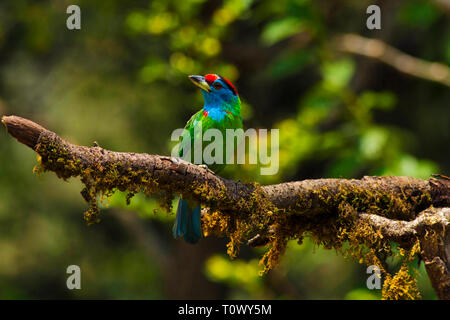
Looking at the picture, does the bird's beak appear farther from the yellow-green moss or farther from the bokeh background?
the bokeh background

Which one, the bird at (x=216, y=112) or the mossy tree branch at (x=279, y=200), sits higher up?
the bird at (x=216, y=112)

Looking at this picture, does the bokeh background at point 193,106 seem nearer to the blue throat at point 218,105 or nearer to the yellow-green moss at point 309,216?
the blue throat at point 218,105

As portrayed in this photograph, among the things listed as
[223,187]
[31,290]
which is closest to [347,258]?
[223,187]

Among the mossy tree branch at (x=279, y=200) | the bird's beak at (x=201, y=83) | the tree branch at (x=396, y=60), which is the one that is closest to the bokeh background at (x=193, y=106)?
the tree branch at (x=396, y=60)

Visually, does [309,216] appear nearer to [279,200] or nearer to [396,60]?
[279,200]

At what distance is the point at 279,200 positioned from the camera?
2.38 meters

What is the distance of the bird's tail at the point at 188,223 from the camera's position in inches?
105

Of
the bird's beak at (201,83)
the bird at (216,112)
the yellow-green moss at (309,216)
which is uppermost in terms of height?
the bird's beak at (201,83)

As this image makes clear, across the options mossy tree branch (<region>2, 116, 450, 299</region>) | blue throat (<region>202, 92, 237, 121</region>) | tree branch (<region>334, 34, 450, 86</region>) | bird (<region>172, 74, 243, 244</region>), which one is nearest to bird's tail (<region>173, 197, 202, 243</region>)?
mossy tree branch (<region>2, 116, 450, 299</region>)

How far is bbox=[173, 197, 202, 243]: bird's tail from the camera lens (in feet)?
8.74

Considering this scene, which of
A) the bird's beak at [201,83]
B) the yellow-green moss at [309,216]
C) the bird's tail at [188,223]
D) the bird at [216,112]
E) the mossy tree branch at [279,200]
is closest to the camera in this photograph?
the mossy tree branch at [279,200]

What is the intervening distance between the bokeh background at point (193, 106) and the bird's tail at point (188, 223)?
170 cm

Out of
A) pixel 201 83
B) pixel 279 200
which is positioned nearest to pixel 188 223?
pixel 279 200

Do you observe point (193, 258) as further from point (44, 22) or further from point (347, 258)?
point (347, 258)
